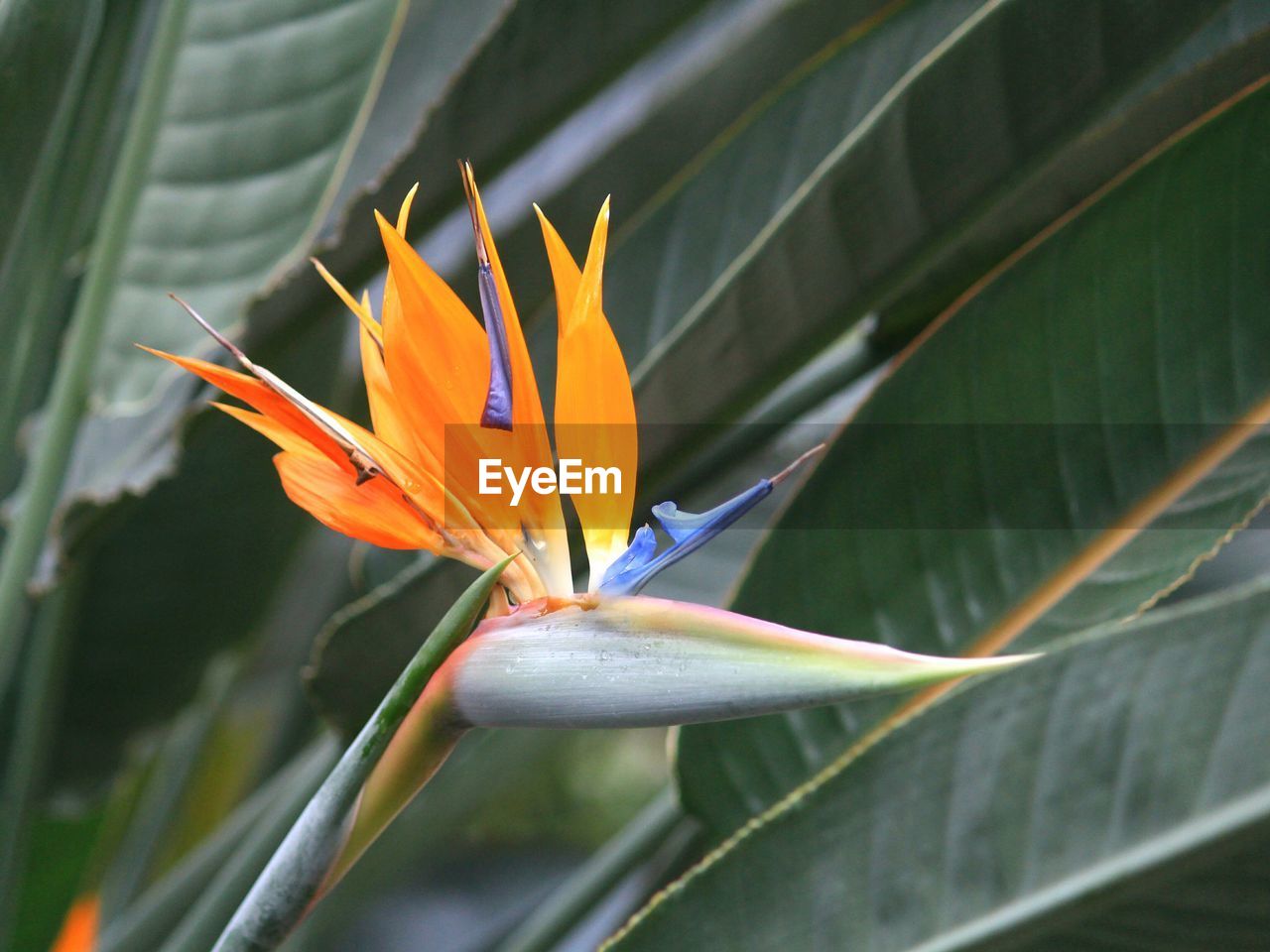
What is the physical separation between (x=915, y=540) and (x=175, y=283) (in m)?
0.45

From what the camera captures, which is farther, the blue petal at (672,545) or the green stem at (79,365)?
the green stem at (79,365)

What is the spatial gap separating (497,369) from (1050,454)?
1.03 ft

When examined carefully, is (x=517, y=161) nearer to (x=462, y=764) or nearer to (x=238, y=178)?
(x=238, y=178)

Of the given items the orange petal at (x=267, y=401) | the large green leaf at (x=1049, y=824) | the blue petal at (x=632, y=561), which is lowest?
the large green leaf at (x=1049, y=824)

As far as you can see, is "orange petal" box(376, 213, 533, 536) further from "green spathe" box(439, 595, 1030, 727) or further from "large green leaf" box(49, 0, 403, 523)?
"large green leaf" box(49, 0, 403, 523)

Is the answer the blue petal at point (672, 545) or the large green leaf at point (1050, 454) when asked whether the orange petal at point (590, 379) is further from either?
the large green leaf at point (1050, 454)

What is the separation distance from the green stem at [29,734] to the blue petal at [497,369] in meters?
0.53

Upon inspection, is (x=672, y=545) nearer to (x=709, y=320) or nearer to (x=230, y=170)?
(x=709, y=320)

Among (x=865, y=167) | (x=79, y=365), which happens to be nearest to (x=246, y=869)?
(x=79, y=365)

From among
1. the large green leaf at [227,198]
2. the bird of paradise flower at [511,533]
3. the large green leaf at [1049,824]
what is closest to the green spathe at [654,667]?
the bird of paradise flower at [511,533]

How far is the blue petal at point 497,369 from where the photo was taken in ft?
0.91

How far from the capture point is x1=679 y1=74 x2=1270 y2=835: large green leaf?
0.46 meters

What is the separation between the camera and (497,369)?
0.28 meters

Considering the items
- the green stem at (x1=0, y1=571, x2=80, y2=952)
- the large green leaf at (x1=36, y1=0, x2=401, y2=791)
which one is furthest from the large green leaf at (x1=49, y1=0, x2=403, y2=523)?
the green stem at (x1=0, y1=571, x2=80, y2=952)
